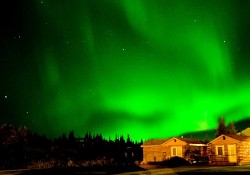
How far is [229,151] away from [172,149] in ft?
27.9

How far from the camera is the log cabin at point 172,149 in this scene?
56.2m

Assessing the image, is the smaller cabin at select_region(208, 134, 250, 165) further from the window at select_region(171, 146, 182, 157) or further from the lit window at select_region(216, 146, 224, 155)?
the window at select_region(171, 146, 182, 157)

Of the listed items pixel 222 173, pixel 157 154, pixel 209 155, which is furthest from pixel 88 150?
pixel 222 173

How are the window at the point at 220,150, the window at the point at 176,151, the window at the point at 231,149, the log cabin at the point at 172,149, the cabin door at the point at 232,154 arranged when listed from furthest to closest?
the window at the point at 176,151, the log cabin at the point at 172,149, the window at the point at 220,150, the window at the point at 231,149, the cabin door at the point at 232,154

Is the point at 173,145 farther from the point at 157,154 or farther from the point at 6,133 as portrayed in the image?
the point at 6,133

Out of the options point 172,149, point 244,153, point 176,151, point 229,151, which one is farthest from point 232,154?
point 172,149

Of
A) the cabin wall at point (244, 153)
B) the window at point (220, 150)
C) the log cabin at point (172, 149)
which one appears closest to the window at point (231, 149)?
the cabin wall at point (244, 153)

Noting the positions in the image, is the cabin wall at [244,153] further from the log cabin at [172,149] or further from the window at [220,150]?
the log cabin at [172,149]

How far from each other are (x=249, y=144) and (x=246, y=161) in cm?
263

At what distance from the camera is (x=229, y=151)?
52.3 metres

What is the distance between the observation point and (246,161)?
52.6 meters

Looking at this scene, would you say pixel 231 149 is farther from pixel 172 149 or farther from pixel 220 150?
pixel 172 149

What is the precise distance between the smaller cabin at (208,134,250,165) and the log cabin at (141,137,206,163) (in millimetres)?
3300

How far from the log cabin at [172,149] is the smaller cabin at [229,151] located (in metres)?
3.30
